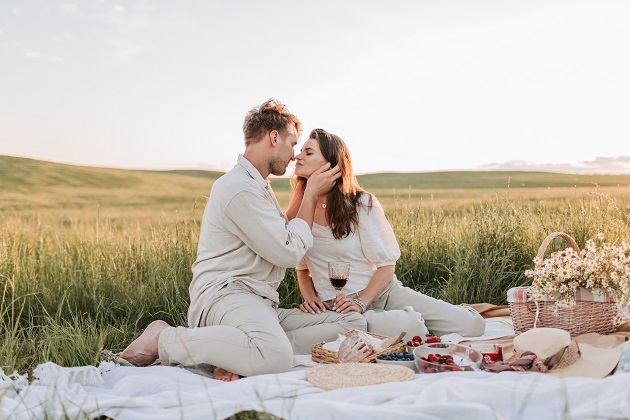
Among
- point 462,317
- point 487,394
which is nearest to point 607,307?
point 462,317

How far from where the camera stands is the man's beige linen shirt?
155 inches

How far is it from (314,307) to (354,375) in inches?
47.7

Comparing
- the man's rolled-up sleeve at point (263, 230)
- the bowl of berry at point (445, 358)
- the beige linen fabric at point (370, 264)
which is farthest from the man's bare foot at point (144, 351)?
the bowl of berry at point (445, 358)

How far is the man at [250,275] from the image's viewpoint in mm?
3734

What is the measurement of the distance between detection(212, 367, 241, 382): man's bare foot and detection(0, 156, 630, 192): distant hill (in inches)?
639

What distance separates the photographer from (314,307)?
444 centimetres

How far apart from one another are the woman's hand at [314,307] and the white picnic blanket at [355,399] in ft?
3.32

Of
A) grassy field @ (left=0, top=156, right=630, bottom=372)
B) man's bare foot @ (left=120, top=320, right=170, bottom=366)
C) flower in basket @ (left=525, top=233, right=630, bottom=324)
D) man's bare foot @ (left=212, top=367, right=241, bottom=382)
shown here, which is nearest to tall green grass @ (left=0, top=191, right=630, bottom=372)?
grassy field @ (left=0, top=156, right=630, bottom=372)

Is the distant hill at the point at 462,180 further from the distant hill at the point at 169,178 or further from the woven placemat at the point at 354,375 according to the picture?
the woven placemat at the point at 354,375

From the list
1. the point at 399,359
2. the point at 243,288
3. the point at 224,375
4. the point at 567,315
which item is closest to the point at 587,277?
the point at 567,315

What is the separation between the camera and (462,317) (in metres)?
4.66

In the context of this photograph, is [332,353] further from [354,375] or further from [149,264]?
[149,264]

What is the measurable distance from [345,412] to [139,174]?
86.9 feet

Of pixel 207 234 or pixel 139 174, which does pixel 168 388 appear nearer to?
pixel 207 234
